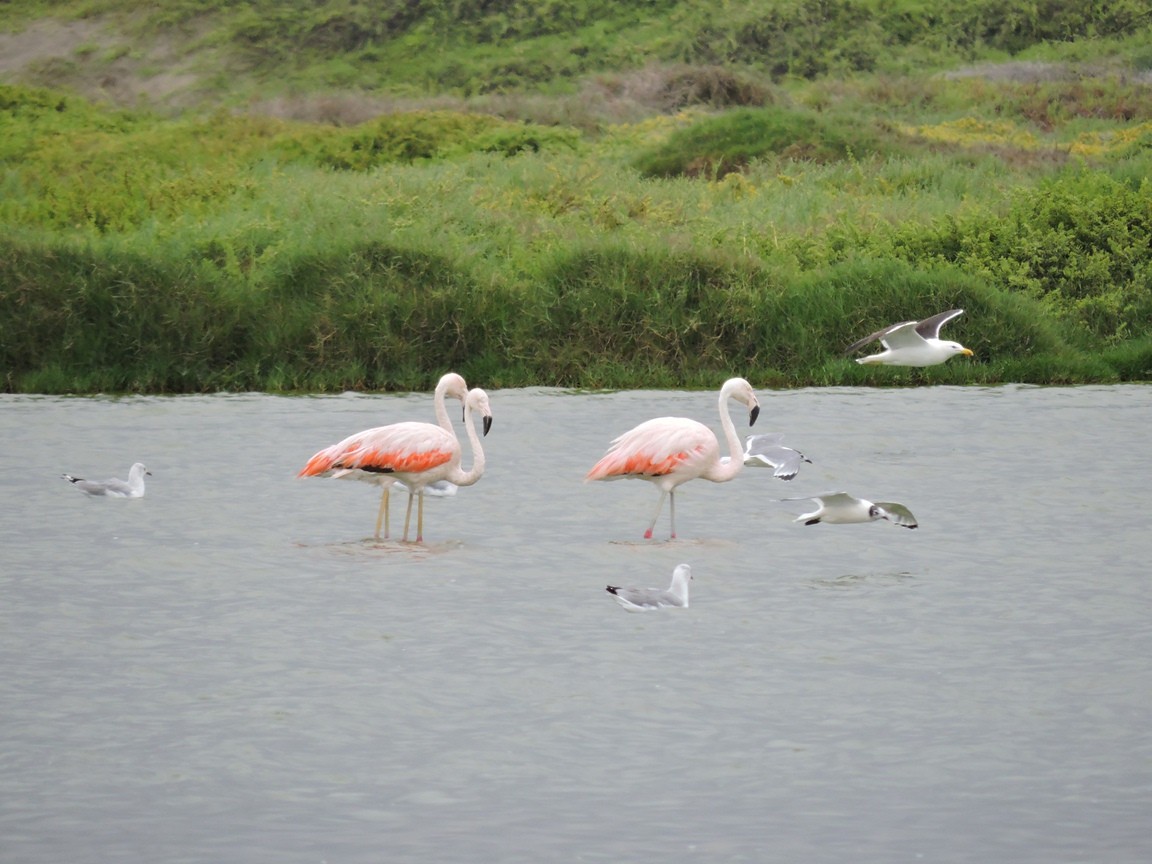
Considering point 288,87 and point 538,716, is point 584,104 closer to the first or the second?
point 288,87

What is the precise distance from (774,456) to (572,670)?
427cm

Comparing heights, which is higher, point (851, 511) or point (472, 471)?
point (472, 471)

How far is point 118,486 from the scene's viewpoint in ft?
41.5

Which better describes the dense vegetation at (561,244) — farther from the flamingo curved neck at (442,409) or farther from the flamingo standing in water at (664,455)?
the flamingo standing in water at (664,455)

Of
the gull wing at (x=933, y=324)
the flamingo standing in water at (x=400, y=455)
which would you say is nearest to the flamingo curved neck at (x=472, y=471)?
the flamingo standing in water at (x=400, y=455)

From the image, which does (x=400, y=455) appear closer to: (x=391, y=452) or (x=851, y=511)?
(x=391, y=452)

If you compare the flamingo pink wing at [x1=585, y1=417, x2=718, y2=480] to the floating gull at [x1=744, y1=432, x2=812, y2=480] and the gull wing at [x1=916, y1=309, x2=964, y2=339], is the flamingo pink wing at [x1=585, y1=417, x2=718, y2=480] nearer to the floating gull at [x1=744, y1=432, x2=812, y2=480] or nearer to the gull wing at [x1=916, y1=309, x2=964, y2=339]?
the floating gull at [x1=744, y1=432, x2=812, y2=480]

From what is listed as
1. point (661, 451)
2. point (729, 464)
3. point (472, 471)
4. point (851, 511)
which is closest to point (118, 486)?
point (472, 471)

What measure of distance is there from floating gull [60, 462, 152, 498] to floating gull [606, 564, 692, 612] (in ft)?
15.3

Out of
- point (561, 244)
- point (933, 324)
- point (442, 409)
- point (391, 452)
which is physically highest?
point (561, 244)

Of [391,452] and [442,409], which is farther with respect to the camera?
[442,409]

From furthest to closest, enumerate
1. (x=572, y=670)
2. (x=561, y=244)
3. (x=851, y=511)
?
1. (x=561, y=244)
2. (x=851, y=511)
3. (x=572, y=670)

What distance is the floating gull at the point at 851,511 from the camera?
1051 cm

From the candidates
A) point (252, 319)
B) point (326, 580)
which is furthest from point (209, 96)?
point (326, 580)
